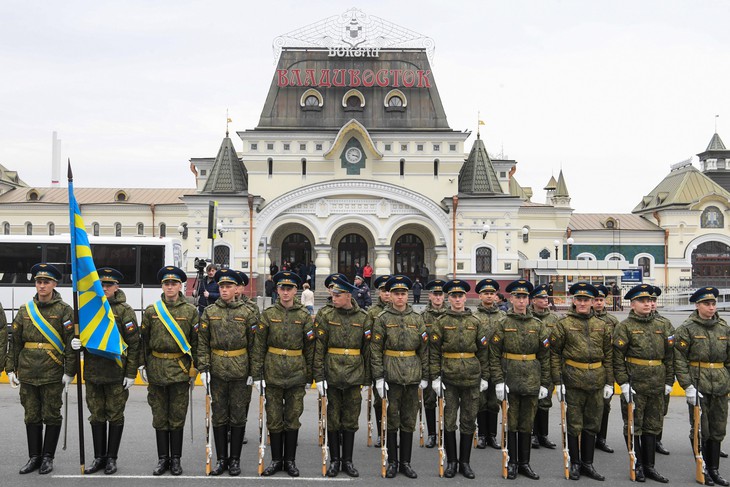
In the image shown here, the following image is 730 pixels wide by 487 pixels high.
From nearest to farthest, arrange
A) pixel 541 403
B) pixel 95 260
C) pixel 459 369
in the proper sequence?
pixel 459 369
pixel 541 403
pixel 95 260

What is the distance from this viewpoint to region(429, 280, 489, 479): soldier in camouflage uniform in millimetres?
7441

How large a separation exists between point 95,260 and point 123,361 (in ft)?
48.5

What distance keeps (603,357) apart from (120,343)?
5514 millimetres

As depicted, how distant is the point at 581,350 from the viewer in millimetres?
7418

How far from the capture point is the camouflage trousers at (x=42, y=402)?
23.8 feet

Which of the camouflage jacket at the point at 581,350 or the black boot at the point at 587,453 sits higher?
the camouflage jacket at the point at 581,350

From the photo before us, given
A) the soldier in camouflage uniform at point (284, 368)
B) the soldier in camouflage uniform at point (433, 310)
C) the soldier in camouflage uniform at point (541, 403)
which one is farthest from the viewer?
the soldier in camouflage uniform at point (541, 403)

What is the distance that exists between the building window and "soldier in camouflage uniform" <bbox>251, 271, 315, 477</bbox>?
1094 inches

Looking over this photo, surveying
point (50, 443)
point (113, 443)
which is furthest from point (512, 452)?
point (50, 443)

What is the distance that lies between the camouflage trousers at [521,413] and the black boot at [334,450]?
2015mm

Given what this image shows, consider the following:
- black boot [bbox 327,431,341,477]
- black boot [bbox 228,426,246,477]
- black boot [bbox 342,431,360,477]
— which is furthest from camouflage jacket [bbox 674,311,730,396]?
black boot [bbox 228,426,246,477]

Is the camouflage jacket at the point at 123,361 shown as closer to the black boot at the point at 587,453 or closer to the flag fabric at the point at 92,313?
the flag fabric at the point at 92,313

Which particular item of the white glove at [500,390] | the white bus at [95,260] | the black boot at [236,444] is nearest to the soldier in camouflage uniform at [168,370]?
the black boot at [236,444]

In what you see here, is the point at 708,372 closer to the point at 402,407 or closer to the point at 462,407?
the point at 462,407
